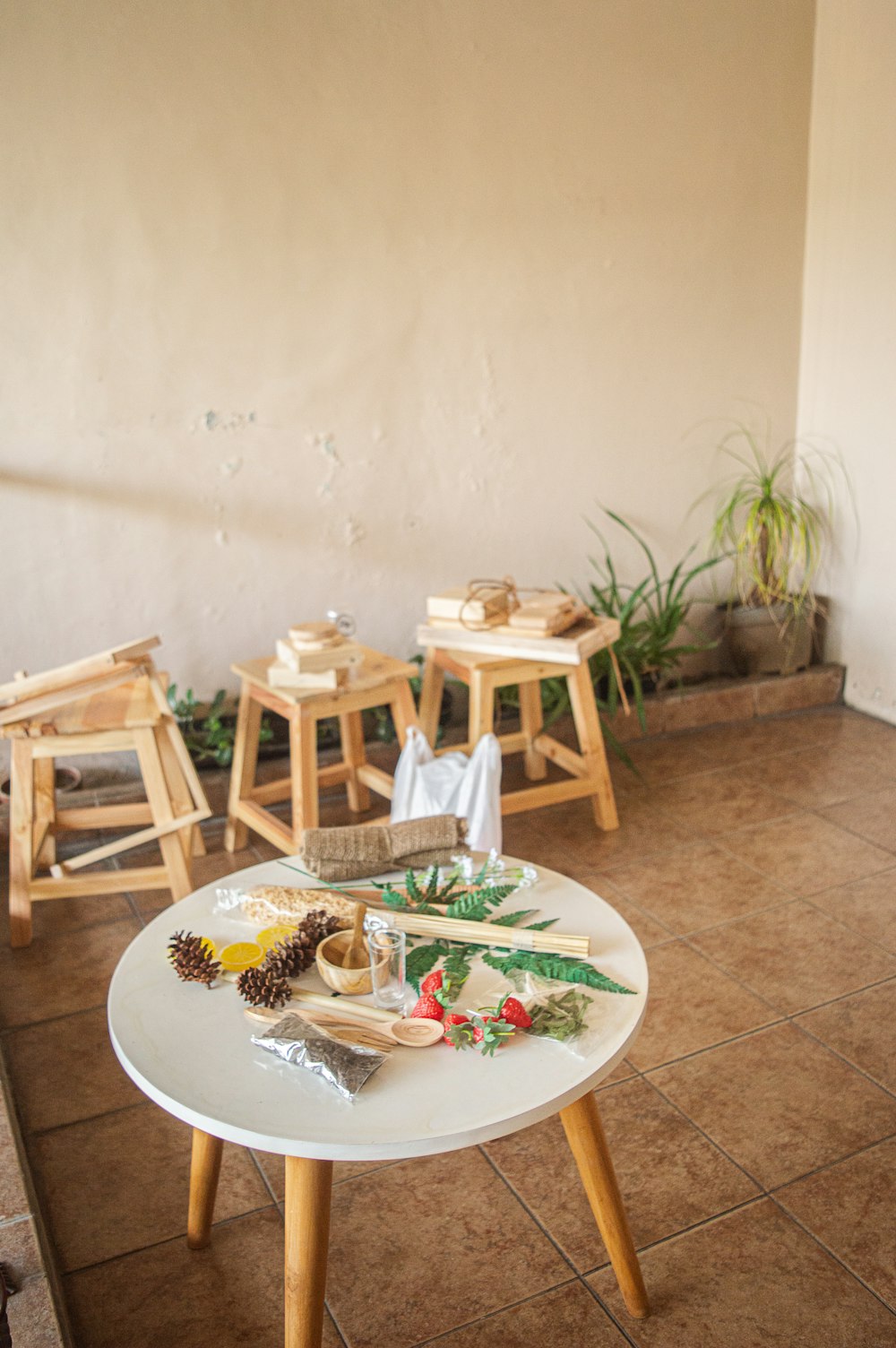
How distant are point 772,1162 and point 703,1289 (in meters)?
0.30

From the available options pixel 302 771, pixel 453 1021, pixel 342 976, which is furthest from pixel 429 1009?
pixel 302 771

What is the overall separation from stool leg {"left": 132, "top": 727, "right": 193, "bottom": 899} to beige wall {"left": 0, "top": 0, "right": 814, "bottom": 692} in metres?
0.79

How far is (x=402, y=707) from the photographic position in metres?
2.87

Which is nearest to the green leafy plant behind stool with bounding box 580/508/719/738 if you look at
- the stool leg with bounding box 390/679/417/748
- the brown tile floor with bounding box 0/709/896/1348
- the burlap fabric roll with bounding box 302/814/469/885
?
the stool leg with bounding box 390/679/417/748

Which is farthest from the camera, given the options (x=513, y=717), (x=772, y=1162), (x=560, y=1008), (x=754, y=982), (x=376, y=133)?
(x=513, y=717)

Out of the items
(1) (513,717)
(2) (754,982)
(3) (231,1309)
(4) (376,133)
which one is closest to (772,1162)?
(2) (754,982)

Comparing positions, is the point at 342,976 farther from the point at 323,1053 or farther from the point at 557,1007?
the point at 557,1007

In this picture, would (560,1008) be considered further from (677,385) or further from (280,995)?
(677,385)

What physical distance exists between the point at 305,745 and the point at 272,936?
3.43ft

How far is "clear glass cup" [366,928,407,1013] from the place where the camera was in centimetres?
146

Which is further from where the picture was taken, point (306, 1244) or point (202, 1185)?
point (202, 1185)

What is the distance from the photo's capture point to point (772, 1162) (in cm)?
180

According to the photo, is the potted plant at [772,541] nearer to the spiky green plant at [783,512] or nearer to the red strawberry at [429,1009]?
the spiky green plant at [783,512]

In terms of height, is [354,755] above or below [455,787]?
below
